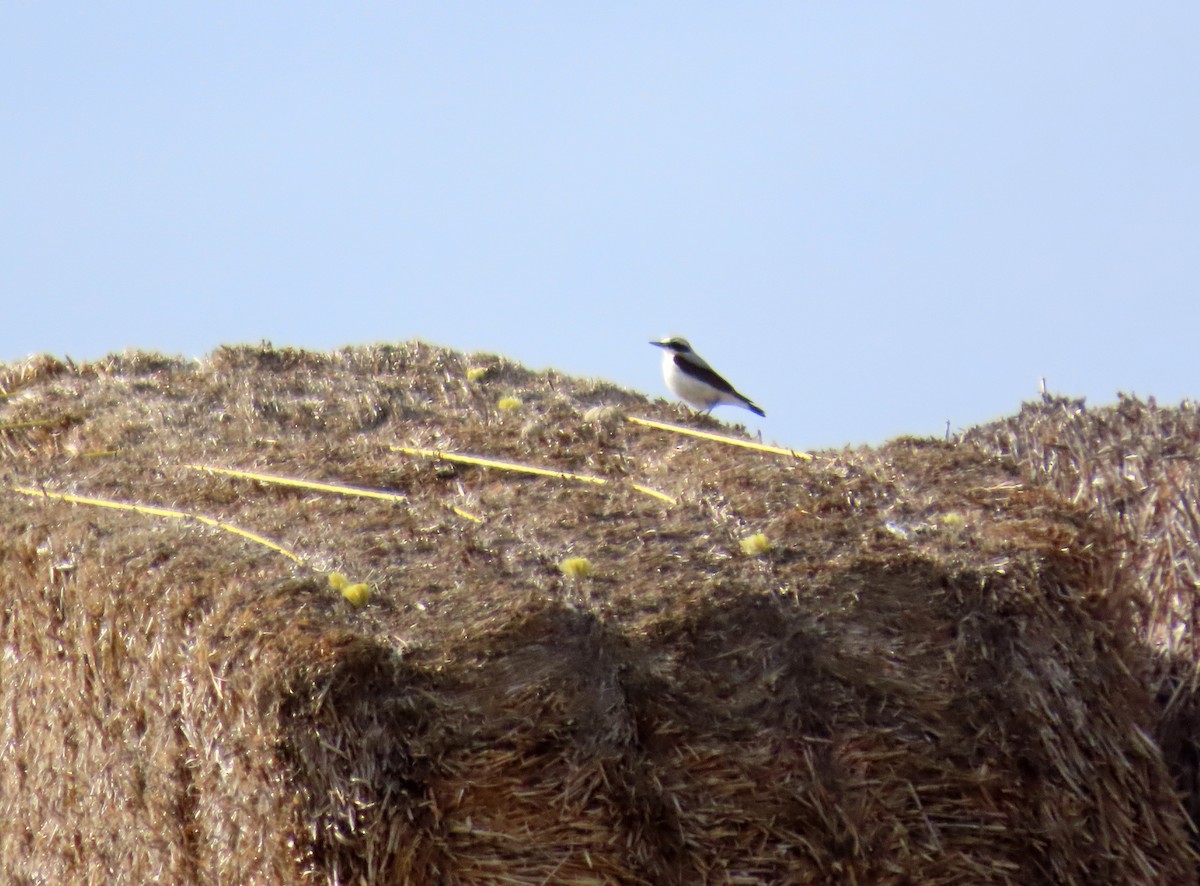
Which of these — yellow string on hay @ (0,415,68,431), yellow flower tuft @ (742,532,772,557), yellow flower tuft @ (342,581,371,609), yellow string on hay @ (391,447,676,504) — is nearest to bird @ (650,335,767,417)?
yellow string on hay @ (391,447,676,504)

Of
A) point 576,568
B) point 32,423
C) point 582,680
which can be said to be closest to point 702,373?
point 32,423

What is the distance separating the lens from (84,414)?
26.3ft

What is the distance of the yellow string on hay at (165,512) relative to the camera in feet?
18.8

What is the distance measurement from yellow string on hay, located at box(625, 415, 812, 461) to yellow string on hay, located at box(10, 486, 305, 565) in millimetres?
2533

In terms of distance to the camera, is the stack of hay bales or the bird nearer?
the stack of hay bales

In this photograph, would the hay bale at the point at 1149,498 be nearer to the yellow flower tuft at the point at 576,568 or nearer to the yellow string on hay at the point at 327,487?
the yellow flower tuft at the point at 576,568

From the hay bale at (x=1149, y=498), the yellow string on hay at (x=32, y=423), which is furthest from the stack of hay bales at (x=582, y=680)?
the yellow string on hay at (x=32, y=423)

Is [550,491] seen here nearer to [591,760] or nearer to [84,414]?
[591,760]

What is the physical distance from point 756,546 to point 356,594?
165 cm

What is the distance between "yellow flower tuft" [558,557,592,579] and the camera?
5.48 metres

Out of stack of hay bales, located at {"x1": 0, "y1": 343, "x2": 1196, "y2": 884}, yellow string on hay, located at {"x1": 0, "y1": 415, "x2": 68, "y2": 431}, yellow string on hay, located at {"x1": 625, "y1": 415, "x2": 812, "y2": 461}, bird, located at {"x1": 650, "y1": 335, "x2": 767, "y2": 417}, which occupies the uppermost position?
bird, located at {"x1": 650, "y1": 335, "x2": 767, "y2": 417}

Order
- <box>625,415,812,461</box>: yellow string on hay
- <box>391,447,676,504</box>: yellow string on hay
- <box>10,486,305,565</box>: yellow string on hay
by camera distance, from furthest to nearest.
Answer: <box>625,415,812,461</box>: yellow string on hay < <box>391,447,676,504</box>: yellow string on hay < <box>10,486,305,565</box>: yellow string on hay

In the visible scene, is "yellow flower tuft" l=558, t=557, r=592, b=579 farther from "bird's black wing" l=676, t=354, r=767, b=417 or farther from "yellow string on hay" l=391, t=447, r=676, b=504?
"bird's black wing" l=676, t=354, r=767, b=417

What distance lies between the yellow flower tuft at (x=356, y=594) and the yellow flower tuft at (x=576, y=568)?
784mm
